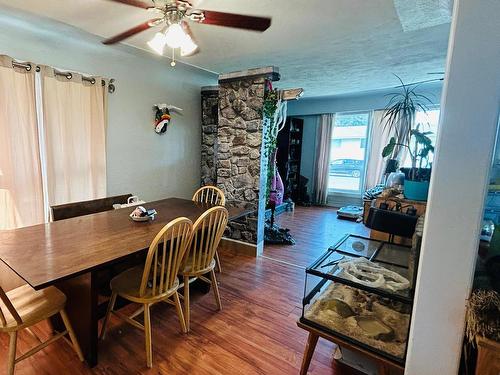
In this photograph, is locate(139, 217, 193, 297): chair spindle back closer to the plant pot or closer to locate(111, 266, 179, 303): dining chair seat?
locate(111, 266, 179, 303): dining chair seat

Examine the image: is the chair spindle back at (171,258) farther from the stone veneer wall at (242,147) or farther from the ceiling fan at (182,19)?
the stone veneer wall at (242,147)

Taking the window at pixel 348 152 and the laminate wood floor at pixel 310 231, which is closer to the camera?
the laminate wood floor at pixel 310 231

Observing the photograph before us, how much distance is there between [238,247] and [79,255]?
2224 millimetres

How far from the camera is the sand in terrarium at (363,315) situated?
4.08 feet

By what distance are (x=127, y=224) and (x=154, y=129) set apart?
6.29ft

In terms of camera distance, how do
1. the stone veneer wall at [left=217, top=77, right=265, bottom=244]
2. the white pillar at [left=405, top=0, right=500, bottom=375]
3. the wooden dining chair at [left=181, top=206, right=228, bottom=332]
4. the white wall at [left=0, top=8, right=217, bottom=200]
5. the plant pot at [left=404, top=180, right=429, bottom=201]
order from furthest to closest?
the stone veneer wall at [left=217, top=77, right=265, bottom=244], the white wall at [left=0, top=8, right=217, bottom=200], the plant pot at [left=404, top=180, right=429, bottom=201], the wooden dining chair at [left=181, top=206, right=228, bottom=332], the white pillar at [left=405, top=0, right=500, bottom=375]

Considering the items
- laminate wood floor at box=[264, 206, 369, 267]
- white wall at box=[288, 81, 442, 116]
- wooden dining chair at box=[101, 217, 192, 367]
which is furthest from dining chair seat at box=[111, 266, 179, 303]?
white wall at box=[288, 81, 442, 116]

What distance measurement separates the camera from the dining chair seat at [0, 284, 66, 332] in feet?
4.42

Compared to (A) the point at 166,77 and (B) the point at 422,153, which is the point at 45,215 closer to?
(A) the point at 166,77

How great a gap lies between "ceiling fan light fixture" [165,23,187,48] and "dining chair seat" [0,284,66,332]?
173 cm

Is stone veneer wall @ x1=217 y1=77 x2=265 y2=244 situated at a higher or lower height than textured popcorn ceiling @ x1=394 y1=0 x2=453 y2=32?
lower

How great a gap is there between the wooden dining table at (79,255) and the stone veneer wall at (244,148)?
1.47 meters

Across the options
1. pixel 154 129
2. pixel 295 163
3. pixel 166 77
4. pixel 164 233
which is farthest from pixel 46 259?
pixel 295 163

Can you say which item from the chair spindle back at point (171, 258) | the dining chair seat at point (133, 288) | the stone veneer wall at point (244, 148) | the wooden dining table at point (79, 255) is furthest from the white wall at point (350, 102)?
the dining chair seat at point (133, 288)
